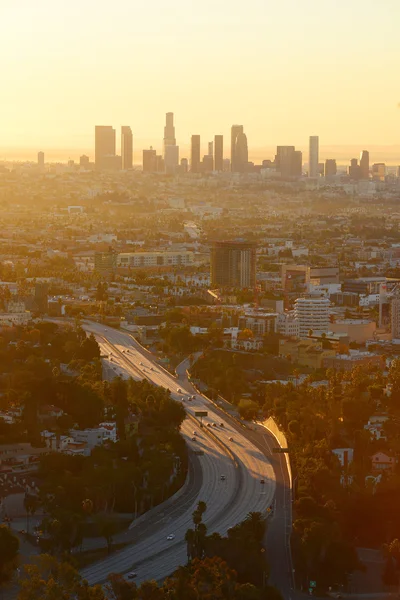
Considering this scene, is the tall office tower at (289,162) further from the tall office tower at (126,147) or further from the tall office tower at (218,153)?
the tall office tower at (126,147)

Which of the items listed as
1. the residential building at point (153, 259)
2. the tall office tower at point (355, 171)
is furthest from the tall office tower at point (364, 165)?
the residential building at point (153, 259)

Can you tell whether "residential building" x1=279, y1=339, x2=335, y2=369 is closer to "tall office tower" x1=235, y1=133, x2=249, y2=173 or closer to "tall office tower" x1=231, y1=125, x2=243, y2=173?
"tall office tower" x1=231, y1=125, x2=243, y2=173

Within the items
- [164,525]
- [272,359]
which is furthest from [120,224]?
[164,525]

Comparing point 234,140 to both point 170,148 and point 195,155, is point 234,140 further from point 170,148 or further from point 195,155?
point 170,148

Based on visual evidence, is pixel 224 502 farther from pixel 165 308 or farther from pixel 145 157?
pixel 145 157

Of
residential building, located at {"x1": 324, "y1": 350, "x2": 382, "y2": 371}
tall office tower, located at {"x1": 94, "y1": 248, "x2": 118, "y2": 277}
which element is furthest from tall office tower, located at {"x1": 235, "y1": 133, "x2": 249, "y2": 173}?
residential building, located at {"x1": 324, "y1": 350, "x2": 382, "y2": 371}
